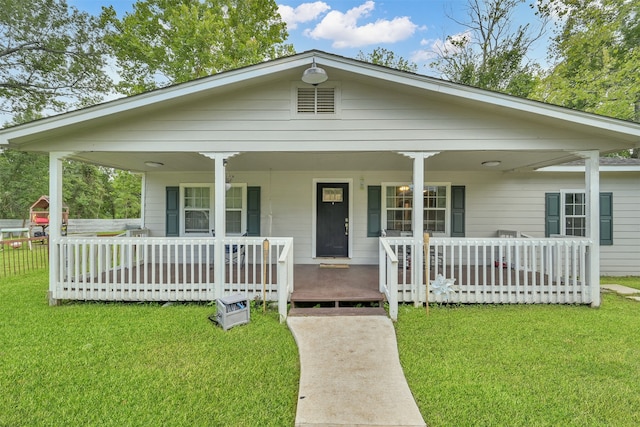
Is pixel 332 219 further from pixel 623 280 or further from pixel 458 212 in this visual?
pixel 623 280

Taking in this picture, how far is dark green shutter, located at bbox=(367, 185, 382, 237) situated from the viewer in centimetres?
700

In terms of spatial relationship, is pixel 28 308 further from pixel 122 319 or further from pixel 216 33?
pixel 216 33

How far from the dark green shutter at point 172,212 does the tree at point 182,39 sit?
26.3ft

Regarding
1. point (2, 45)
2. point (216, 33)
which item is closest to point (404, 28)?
point (216, 33)

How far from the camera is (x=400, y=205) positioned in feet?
23.3

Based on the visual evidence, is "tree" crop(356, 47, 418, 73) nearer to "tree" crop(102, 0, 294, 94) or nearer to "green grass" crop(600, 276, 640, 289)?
"tree" crop(102, 0, 294, 94)

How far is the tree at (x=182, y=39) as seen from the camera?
12430 mm

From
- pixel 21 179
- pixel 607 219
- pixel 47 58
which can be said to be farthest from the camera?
pixel 21 179

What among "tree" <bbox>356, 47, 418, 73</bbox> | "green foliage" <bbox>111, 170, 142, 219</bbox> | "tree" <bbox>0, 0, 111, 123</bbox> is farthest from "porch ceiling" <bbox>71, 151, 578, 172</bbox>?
"green foliage" <bbox>111, 170, 142, 219</bbox>

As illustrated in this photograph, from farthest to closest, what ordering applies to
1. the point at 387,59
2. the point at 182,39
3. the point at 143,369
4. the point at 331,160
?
the point at 387,59 < the point at 182,39 < the point at 331,160 < the point at 143,369

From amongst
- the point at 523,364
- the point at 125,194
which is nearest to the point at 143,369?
the point at 523,364

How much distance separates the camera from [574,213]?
694 centimetres

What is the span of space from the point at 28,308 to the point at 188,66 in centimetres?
1151

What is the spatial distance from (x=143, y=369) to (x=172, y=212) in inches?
198
